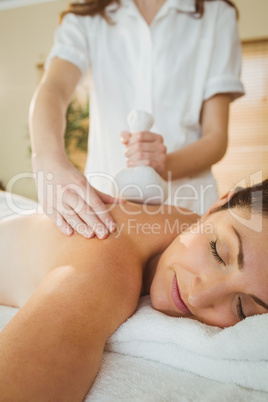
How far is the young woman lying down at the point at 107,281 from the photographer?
570 millimetres

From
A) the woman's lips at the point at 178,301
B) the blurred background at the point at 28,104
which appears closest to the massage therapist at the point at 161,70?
the woman's lips at the point at 178,301

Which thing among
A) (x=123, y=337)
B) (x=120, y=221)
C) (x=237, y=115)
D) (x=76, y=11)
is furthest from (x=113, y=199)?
(x=237, y=115)

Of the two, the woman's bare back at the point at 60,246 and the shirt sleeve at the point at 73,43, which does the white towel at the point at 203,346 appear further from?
the shirt sleeve at the point at 73,43

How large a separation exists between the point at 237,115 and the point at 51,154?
10.4 feet

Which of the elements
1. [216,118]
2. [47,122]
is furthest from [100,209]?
[216,118]

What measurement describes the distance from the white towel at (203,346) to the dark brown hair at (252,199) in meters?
0.25

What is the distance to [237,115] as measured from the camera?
383 centimetres

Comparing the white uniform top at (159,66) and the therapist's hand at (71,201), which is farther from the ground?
the white uniform top at (159,66)

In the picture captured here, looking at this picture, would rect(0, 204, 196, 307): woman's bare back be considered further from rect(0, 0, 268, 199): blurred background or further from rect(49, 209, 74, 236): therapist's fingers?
rect(0, 0, 268, 199): blurred background

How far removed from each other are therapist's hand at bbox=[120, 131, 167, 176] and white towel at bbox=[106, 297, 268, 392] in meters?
0.53

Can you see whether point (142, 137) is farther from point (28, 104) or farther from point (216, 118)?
point (28, 104)

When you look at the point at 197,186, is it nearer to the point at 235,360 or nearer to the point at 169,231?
the point at 169,231

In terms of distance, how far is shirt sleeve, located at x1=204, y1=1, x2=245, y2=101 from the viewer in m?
1.57

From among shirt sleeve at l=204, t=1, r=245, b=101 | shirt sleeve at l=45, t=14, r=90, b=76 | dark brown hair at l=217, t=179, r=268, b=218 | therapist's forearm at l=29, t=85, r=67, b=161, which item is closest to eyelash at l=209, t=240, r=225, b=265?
dark brown hair at l=217, t=179, r=268, b=218
